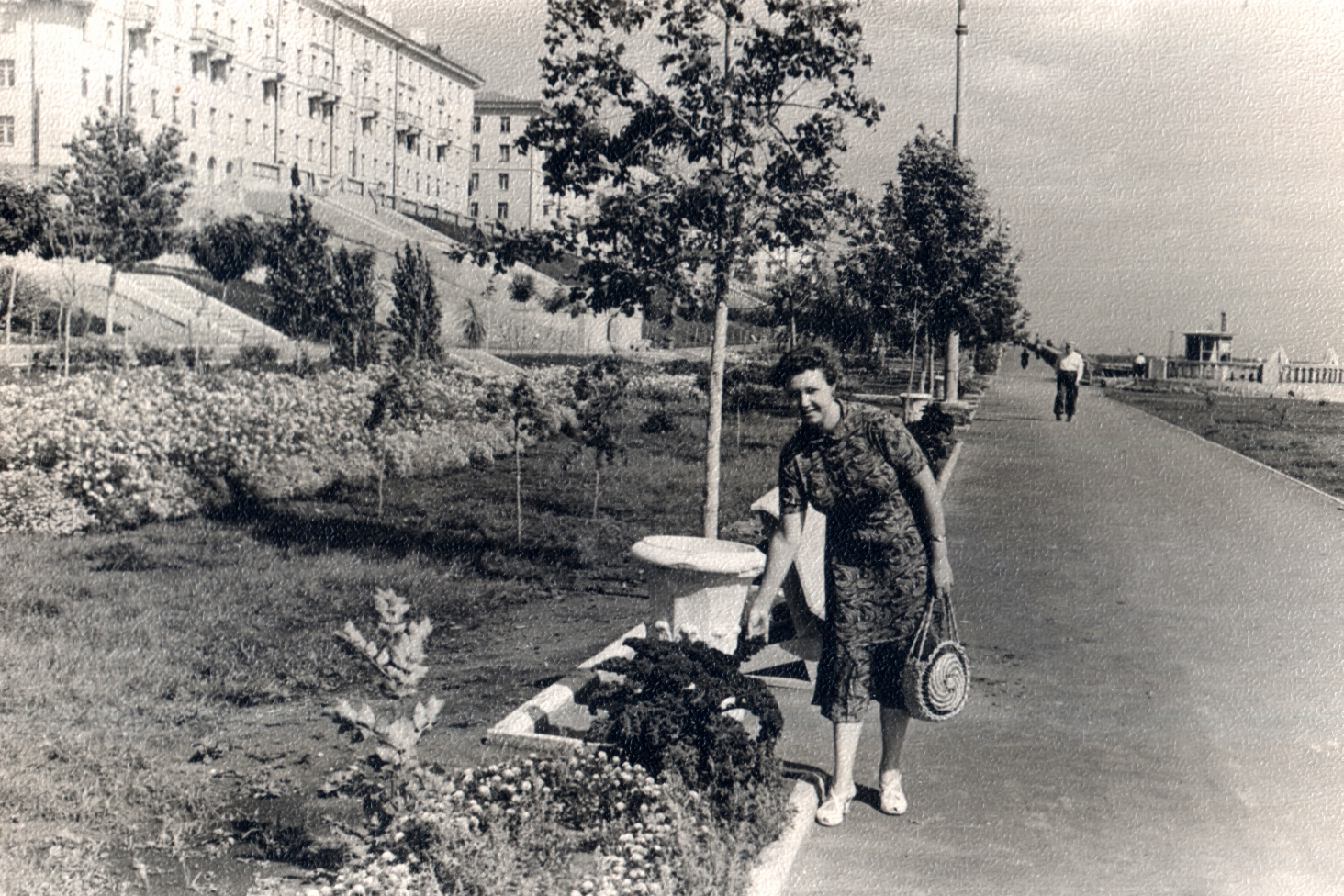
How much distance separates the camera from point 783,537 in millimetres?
4598

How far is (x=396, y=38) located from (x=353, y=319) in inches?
1268

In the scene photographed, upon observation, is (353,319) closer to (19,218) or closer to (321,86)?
(19,218)

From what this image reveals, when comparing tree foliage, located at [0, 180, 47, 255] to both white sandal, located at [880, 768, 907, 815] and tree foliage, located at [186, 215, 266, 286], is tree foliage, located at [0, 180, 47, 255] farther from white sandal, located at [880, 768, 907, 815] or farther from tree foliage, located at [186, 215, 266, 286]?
white sandal, located at [880, 768, 907, 815]

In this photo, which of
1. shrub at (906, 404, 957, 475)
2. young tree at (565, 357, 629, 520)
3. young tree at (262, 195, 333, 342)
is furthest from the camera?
young tree at (262, 195, 333, 342)

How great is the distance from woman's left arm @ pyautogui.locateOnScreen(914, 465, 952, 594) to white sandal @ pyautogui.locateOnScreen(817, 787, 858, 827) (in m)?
0.82

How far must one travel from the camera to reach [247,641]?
7.45m

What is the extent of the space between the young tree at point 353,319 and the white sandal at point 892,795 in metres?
17.3

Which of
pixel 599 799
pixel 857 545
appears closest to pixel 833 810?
pixel 599 799

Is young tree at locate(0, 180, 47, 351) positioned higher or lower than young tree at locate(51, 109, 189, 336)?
lower

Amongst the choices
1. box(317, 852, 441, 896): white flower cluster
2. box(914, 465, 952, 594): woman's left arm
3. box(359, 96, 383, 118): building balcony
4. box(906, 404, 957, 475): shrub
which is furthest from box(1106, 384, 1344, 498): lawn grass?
box(359, 96, 383, 118): building balcony

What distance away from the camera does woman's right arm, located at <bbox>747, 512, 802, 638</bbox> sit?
4570mm

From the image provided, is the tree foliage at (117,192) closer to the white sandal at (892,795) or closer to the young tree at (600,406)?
the young tree at (600,406)

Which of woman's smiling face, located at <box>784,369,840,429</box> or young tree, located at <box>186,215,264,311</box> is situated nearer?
woman's smiling face, located at <box>784,369,840,429</box>

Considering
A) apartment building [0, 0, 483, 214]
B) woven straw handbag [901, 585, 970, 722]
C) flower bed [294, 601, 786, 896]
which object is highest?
apartment building [0, 0, 483, 214]
